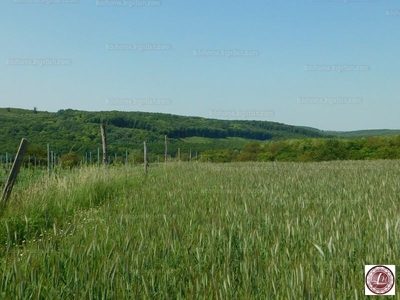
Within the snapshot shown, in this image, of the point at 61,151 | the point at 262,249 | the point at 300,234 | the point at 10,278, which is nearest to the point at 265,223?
the point at 300,234

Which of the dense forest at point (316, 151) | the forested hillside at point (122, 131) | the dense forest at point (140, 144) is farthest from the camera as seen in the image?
the forested hillside at point (122, 131)

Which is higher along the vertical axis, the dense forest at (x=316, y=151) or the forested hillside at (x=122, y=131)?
the forested hillside at (x=122, y=131)

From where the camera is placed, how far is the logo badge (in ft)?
8.43

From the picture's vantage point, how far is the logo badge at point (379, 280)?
2568 millimetres

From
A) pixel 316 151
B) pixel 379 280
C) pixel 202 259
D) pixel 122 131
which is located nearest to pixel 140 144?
pixel 122 131

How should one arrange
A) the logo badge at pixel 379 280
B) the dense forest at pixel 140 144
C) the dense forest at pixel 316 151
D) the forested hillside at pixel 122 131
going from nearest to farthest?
1. the logo badge at pixel 379 280
2. the dense forest at pixel 140 144
3. the dense forest at pixel 316 151
4. the forested hillside at pixel 122 131

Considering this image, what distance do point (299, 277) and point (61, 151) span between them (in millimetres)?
36838

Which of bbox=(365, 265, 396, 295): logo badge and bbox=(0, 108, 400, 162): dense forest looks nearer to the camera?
bbox=(365, 265, 396, 295): logo badge

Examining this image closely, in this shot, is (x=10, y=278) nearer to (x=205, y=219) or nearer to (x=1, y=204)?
(x=205, y=219)

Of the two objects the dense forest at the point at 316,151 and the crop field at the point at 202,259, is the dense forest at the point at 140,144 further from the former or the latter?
the crop field at the point at 202,259

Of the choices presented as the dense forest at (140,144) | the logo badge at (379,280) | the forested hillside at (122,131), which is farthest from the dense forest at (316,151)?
the logo badge at (379,280)

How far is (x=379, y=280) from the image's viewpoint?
271 cm

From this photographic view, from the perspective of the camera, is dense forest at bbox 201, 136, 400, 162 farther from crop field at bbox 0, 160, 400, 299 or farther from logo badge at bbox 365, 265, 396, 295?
logo badge at bbox 365, 265, 396, 295

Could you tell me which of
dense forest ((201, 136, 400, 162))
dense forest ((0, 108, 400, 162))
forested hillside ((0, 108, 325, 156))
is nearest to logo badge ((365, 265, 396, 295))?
forested hillside ((0, 108, 325, 156))
